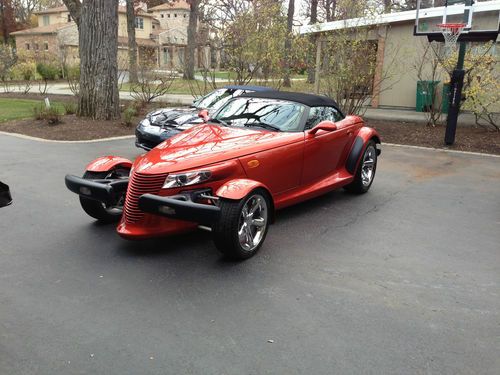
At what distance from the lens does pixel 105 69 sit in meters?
12.4

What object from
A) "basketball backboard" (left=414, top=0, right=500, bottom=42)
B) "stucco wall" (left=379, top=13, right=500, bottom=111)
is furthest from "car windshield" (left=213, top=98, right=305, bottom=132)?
"stucco wall" (left=379, top=13, right=500, bottom=111)

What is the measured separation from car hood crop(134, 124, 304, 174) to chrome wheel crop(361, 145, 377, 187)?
1.80 meters

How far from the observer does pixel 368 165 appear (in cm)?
700

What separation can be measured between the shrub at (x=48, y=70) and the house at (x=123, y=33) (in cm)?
115

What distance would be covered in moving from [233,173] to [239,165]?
0.11 m

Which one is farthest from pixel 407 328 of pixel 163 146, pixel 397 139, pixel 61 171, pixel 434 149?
pixel 397 139

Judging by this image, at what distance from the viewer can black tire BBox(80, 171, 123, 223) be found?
4978mm

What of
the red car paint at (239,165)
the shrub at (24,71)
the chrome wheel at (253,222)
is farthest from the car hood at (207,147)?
the shrub at (24,71)

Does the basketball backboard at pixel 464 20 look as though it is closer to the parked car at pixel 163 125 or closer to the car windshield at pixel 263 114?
the parked car at pixel 163 125

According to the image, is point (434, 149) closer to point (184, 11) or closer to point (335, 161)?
point (335, 161)

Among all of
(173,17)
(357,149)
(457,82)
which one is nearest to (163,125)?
(357,149)

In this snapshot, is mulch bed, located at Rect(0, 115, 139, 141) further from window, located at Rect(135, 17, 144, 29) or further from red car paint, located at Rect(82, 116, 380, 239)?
window, located at Rect(135, 17, 144, 29)

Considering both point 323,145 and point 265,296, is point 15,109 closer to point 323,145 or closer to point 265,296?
point 323,145

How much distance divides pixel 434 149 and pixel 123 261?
28.6 ft
